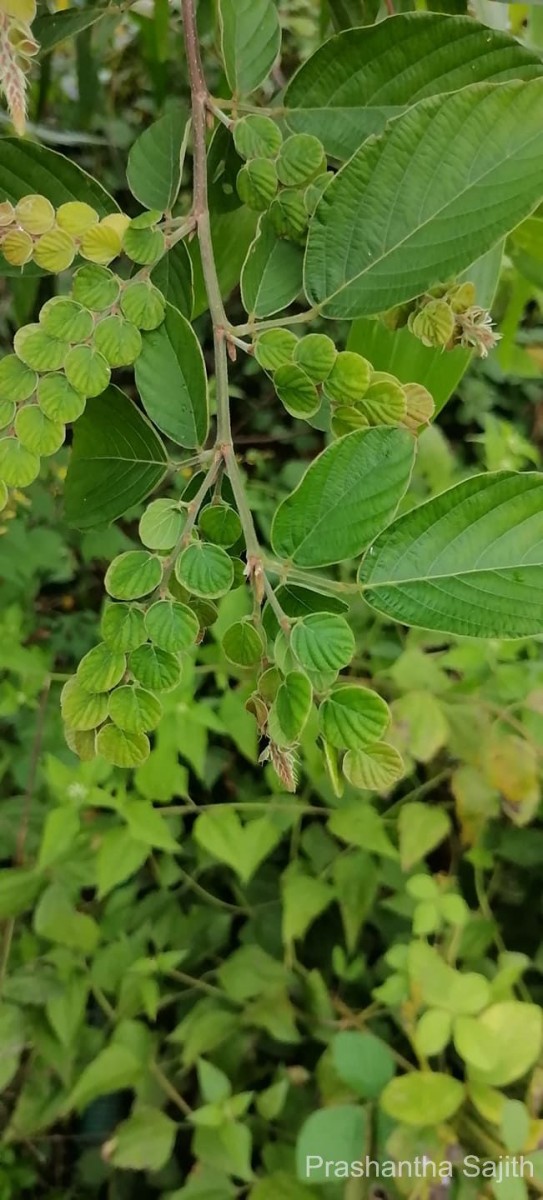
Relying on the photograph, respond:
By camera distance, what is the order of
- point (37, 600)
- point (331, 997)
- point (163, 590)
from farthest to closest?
point (37, 600) < point (331, 997) < point (163, 590)

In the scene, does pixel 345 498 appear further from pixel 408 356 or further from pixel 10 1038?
pixel 10 1038

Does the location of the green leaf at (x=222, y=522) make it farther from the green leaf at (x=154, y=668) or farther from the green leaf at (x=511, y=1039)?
the green leaf at (x=511, y=1039)

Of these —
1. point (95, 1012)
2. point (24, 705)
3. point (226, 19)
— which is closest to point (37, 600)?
point (24, 705)

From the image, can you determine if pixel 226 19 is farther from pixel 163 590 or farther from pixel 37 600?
pixel 37 600

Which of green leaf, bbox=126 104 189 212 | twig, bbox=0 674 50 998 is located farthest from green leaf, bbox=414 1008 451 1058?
green leaf, bbox=126 104 189 212

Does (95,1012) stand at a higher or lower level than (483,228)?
lower

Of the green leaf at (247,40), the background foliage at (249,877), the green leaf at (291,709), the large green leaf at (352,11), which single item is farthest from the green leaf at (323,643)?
the large green leaf at (352,11)

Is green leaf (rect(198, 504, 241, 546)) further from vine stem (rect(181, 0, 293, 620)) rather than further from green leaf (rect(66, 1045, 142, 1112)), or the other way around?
green leaf (rect(66, 1045, 142, 1112))

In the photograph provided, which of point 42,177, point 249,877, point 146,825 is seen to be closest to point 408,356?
point 42,177
